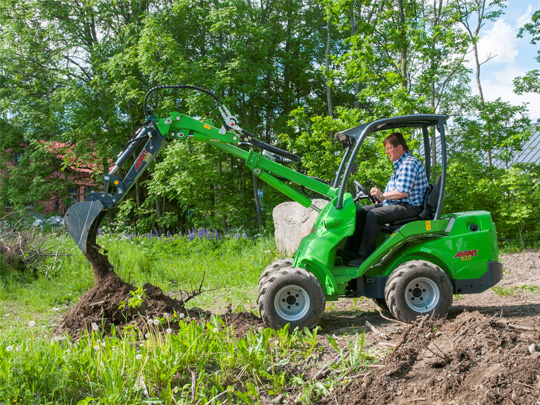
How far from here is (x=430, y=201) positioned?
16.2 feet

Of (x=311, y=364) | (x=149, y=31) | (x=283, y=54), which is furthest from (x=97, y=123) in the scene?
(x=311, y=364)

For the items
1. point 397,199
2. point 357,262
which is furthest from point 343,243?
point 397,199

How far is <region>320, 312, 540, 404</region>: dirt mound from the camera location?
9.35ft

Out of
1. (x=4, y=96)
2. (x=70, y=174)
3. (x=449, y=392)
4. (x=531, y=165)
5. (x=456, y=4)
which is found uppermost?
(x=456, y=4)

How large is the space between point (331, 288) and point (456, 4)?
16.2 metres

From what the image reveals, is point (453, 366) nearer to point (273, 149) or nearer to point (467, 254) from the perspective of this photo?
point (467, 254)

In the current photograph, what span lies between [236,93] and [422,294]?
1187cm

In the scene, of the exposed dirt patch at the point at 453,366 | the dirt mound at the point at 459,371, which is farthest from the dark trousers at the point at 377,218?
the dirt mound at the point at 459,371

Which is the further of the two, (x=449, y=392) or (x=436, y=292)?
(x=436, y=292)

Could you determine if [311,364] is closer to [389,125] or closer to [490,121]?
[389,125]

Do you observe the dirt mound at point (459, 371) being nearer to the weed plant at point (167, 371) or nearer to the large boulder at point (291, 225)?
the weed plant at point (167, 371)

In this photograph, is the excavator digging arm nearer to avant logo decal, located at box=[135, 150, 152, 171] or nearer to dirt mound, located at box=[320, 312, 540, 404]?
avant logo decal, located at box=[135, 150, 152, 171]

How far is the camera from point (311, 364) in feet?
11.6

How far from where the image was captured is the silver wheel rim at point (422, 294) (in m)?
4.68
